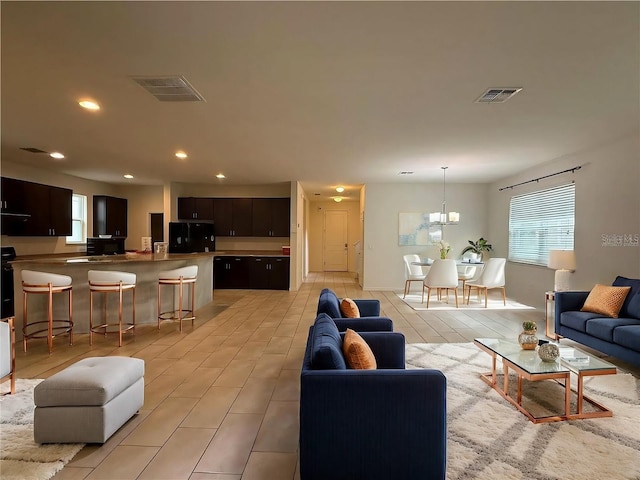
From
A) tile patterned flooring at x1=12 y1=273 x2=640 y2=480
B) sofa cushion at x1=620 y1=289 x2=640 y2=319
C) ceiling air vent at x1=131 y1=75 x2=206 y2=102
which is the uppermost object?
ceiling air vent at x1=131 y1=75 x2=206 y2=102

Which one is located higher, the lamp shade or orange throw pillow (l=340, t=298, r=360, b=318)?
the lamp shade

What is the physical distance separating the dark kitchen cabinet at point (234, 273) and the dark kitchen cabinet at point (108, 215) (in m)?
2.79

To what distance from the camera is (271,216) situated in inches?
348

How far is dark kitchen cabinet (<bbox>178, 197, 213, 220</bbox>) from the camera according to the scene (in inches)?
349

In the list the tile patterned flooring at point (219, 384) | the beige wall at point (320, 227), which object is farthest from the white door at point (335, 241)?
the tile patterned flooring at point (219, 384)

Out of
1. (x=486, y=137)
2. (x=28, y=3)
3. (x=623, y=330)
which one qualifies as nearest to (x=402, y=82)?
(x=486, y=137)

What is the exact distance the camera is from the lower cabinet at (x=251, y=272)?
8367mm

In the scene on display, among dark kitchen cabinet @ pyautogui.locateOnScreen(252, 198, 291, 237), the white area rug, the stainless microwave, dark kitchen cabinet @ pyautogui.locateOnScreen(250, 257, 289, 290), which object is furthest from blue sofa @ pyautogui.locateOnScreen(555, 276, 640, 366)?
the stainless microwave

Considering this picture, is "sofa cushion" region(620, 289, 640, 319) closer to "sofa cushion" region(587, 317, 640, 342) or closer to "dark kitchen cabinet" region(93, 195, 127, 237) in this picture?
"sofa cushion" region(587, 317, 640, 342)

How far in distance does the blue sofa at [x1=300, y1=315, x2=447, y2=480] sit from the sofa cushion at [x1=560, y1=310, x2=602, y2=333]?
10.2 feet

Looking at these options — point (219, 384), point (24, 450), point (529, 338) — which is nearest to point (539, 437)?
point (529, 338)

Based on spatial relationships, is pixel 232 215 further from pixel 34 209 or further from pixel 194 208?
pixel 34 209

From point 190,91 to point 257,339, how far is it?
9.49ft

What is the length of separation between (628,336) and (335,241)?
9.68 metres
